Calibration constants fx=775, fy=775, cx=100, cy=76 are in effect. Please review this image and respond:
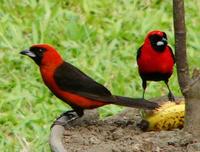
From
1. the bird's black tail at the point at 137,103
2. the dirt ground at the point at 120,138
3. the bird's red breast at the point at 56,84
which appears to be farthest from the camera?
the bird's red breast at the point at 56,84

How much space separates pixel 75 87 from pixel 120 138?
0.42 metres

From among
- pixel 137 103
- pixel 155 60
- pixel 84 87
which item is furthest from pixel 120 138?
pixel 155 60

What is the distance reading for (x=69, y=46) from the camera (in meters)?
6.68

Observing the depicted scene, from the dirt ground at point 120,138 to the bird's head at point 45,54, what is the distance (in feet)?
1.18

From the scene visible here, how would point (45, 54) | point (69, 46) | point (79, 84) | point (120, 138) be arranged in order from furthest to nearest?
A: point (69, 46), point (45, 54), point (79, 84), point (120, 138)

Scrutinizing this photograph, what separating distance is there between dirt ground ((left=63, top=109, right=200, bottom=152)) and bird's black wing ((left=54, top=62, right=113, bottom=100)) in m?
0.17

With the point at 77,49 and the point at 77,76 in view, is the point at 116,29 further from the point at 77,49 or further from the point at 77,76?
the point at 77,76

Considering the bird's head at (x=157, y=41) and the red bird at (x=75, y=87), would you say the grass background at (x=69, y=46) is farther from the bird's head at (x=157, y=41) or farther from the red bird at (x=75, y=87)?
the bird's head at (x=157, y=41)

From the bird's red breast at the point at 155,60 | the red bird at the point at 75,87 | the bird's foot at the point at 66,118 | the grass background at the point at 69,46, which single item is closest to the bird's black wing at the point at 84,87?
the red bird at the point at 75,87

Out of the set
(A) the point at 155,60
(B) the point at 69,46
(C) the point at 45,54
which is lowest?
(B) the point at 69,46

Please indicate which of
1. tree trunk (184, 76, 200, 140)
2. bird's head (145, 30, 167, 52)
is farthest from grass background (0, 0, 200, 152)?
tree trunk (184, 76, 200, 140)

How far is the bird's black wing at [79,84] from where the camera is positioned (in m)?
4.11

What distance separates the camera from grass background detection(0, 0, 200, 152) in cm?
572

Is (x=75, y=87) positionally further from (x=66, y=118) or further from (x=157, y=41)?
(x=157, y=41)
